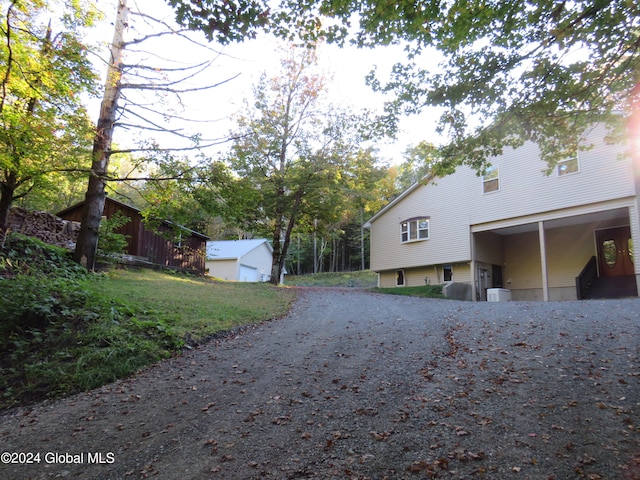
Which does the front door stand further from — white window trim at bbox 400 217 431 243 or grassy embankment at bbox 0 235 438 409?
grassy embankment at bbox 0 235 438 409

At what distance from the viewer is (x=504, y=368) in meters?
4.88

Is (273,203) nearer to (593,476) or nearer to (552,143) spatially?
(552,143)

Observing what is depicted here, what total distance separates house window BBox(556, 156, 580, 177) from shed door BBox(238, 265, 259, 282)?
2300cm

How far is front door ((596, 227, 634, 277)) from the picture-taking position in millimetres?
14406

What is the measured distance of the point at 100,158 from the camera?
889 centimetres

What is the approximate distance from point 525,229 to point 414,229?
4.96 m

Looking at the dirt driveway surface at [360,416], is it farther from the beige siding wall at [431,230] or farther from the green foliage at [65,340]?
the beige siding wall at [431,230]

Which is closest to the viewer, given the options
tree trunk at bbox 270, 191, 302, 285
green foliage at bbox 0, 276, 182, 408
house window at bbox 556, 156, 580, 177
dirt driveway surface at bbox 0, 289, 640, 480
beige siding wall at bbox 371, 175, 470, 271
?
dirt driveway surface at bbox 0, 289, 640, 480

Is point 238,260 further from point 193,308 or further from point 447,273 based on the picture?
point 193,308

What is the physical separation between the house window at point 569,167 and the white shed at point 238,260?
879 inches

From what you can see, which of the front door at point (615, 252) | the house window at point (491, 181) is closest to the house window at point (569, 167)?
the house window at point (491, 181)

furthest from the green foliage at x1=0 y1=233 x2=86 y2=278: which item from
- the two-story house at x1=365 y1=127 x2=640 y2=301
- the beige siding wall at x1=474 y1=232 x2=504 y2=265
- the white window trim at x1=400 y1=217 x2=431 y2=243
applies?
the beige siding wall at x1=474 y1=232 x2=504 y2=265

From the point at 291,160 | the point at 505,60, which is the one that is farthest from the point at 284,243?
the point at 505,60

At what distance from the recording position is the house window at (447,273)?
17469 millimetres
